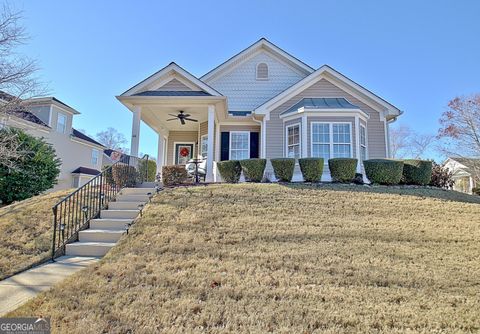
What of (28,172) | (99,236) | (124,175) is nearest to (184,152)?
(124,175)

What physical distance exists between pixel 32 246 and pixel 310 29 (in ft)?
50.1

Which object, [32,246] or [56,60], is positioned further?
[56,60]

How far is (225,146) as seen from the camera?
15.4 meters

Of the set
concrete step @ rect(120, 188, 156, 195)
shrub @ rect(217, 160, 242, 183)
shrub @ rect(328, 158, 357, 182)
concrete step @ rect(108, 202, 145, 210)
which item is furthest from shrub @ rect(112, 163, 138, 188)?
shrub @ rect(328, 158, 357, 182)

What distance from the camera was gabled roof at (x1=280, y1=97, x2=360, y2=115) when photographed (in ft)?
42.7

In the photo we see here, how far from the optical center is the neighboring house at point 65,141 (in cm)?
2105

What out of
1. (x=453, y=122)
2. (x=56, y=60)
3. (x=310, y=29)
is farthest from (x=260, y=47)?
(x=453, y=122)

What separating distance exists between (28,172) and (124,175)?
16.9 ft

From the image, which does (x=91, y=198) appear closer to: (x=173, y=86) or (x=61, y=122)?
(x=173, y=86)

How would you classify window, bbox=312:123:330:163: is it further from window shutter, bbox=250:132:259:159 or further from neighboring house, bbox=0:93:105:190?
neighboring house, bbox=0:93:105:190

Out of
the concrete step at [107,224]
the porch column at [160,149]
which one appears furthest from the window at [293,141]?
the concrete step at [107,224]

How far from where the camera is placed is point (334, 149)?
12672 millimetres

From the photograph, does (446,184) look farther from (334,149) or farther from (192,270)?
(192,270)

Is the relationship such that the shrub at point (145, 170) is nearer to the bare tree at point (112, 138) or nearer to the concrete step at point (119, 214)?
the concrete step at point (119, 214)
